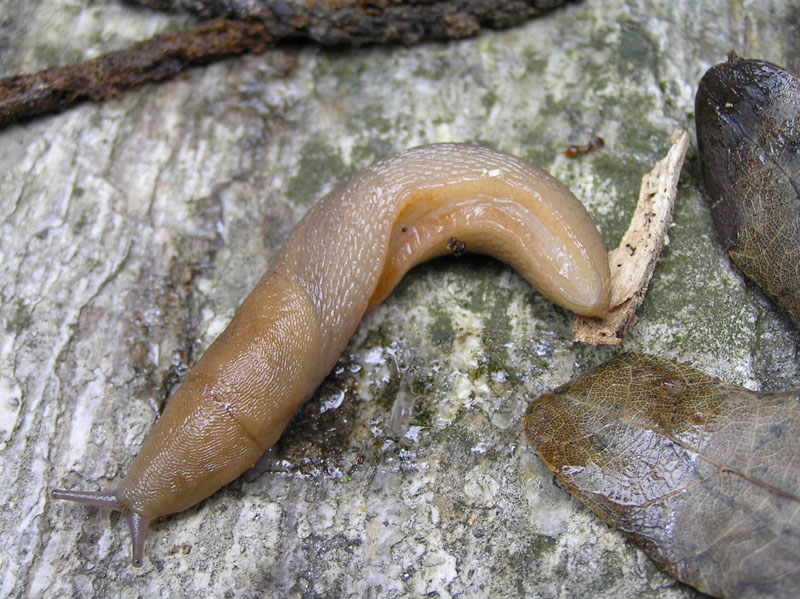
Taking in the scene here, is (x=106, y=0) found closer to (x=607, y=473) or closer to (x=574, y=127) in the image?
(x=574, y=127)

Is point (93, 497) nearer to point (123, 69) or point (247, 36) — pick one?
point (123, 69)

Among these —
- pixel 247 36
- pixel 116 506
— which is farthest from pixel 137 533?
pixel 247 36

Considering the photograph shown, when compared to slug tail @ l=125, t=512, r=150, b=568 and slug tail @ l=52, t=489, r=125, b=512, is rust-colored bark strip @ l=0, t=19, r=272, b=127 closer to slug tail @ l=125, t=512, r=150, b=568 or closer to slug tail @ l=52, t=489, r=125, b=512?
slug tail @ l=52, t=489, r=125, b=512

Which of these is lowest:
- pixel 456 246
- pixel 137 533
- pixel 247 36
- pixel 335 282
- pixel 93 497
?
pixel 137 533

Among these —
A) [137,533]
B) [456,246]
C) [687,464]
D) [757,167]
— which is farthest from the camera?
[456,246]

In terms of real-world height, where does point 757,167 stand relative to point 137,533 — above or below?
above
